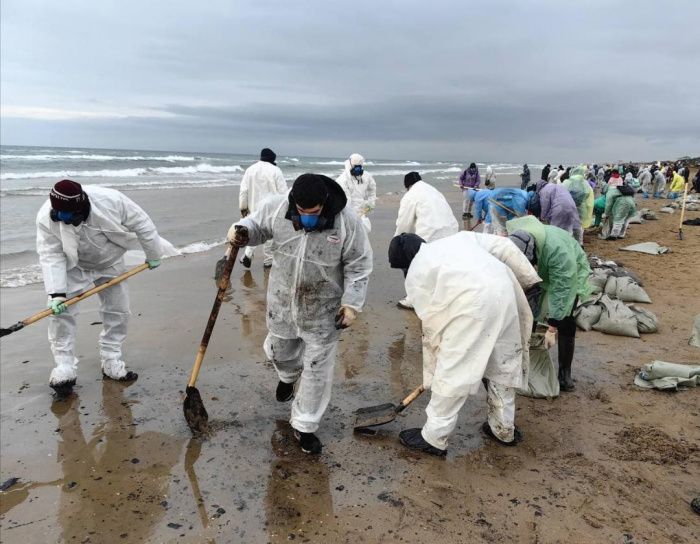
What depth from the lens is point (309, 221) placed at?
110 inches

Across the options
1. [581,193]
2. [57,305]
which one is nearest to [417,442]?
[57,305]

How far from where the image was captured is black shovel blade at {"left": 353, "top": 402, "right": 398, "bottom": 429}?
3.34m

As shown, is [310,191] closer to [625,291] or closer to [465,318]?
[465,318]

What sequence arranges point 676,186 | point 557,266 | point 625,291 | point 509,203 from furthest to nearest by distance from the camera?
point 676,186 < point 625,291 < point 509,203 < point 557,266

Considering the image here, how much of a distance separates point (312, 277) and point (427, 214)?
2728mm

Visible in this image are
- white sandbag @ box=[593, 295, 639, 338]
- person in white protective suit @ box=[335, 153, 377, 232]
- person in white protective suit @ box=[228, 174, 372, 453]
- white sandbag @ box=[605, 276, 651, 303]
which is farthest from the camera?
person in white protective suit @ box=[335, 153, 377, 232]

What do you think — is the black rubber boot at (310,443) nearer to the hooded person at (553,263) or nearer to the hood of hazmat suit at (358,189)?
the hooded person at (553,263)

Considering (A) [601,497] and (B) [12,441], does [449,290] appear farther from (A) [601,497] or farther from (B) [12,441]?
(B) [12,441]

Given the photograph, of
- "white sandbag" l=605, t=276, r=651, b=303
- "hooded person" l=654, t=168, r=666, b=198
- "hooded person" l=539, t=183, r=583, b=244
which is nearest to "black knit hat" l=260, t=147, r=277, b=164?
"hooded person" l=539, t=183, r=583, b=244

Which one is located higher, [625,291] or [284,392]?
[625,291]

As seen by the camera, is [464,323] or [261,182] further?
[261,182]

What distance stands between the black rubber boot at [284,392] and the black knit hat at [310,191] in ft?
4.99

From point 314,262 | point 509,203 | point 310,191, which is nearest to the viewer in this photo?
point 310,191

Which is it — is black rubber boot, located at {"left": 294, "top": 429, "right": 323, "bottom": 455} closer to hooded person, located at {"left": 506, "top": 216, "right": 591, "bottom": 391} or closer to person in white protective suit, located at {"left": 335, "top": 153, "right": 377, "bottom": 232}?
hooded person, located at {"left": 506, "top": 216, "right": 591, "bottom": 391}
